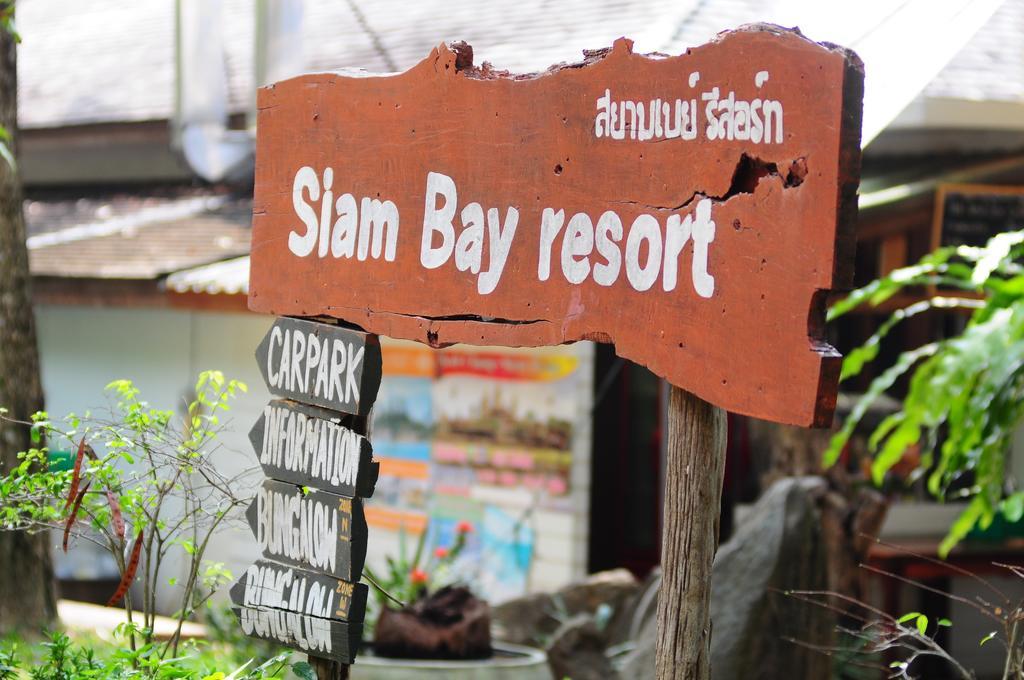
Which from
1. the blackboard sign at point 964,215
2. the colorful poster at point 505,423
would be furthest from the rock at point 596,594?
the blackboard sign at point 964,215

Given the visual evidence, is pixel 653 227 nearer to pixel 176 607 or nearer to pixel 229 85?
pixel 176 607

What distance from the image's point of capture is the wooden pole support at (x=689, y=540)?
2955 millimetres

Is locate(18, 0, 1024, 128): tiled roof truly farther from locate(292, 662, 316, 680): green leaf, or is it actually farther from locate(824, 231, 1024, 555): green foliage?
locate(292, 662, 316, 680): green leaf

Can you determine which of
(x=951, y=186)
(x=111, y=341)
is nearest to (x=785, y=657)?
(x=951, y=186)

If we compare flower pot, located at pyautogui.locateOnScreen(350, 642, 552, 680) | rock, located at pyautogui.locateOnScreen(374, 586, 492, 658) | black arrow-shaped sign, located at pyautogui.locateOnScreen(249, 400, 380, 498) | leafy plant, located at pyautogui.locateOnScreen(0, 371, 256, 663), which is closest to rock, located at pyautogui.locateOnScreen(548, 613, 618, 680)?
flower pot, located at pyautogui.locateOnScreen(350, 642, 552, 680)

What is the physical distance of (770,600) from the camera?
5.83 m

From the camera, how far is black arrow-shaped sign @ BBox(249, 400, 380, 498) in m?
3.48

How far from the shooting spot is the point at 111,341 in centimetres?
1061

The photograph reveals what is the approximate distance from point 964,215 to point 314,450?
5101mm

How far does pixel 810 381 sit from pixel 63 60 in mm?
12029

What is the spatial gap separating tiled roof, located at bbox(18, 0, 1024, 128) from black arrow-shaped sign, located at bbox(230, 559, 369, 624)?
308 cm

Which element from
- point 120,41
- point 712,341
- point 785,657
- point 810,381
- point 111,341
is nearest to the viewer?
point 810,381

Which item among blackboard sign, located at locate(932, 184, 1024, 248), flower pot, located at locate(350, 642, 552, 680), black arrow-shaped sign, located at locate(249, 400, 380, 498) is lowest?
flower pot, located at locate(350, 642, 552, 680)

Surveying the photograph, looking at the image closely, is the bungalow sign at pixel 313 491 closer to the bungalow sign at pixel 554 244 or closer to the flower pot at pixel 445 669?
the bungalow sign at pixel 554 244
